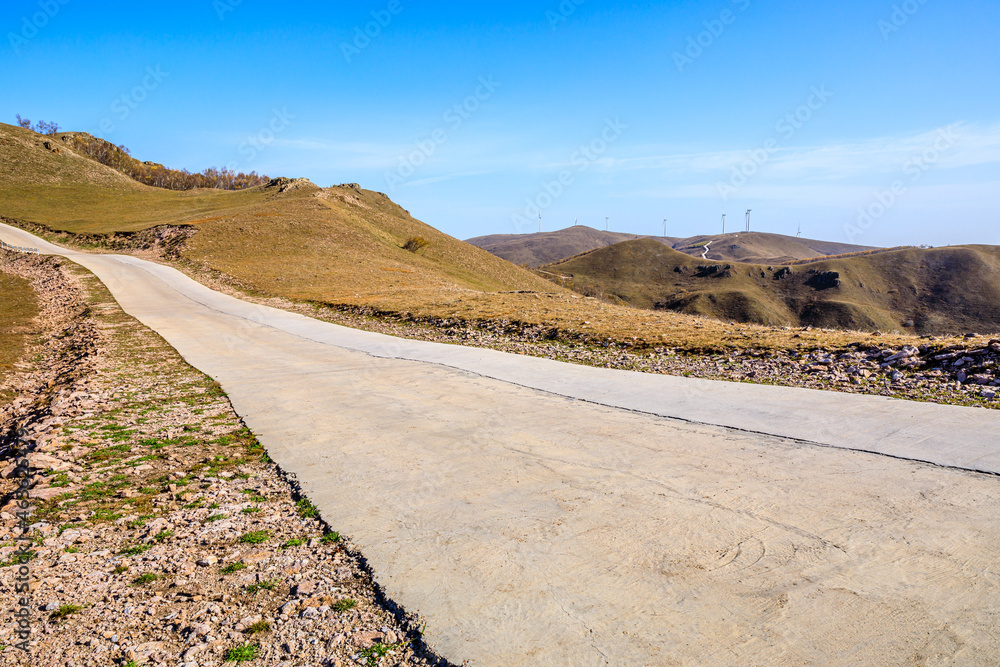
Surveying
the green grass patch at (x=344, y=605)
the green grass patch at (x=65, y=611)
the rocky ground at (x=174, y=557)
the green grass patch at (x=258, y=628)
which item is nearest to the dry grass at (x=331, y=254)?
the rocky ground at (x=174, y=557)

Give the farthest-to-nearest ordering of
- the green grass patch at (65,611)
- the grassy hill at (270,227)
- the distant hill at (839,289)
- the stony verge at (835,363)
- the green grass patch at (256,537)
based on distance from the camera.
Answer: the distant hill at (839,289) < the grassy hill at (270,227) < the stony verge at (835,363) < the green grass patch at (256,537) < the green grass patch at (65,611)

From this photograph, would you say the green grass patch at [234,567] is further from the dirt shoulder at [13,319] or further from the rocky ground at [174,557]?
the dirt shoulder at [13,319]

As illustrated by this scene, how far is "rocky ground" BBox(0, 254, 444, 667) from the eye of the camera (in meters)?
3.26

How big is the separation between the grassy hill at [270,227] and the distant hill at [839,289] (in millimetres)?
58470

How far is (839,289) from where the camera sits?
12444 centimetres

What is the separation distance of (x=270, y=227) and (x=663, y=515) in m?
52.8

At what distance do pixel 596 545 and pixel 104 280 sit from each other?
33574 millimetres

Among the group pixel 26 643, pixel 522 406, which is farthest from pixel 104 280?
pixel 26 643

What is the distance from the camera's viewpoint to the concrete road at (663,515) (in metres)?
3.23

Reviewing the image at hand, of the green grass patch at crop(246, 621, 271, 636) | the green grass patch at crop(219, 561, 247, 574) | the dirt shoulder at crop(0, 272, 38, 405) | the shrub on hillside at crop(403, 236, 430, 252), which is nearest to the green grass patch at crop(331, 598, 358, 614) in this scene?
the green grass patch at crop(246, 621, 271, 636)

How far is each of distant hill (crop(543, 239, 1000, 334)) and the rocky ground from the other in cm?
10694

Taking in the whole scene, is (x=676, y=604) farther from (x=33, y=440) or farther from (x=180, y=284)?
(x=180, y=284)

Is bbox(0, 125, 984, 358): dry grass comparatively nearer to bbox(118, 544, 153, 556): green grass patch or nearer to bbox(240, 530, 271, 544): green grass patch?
bbox(240, 530, 271, 544): green grass patch

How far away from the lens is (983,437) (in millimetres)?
6184
